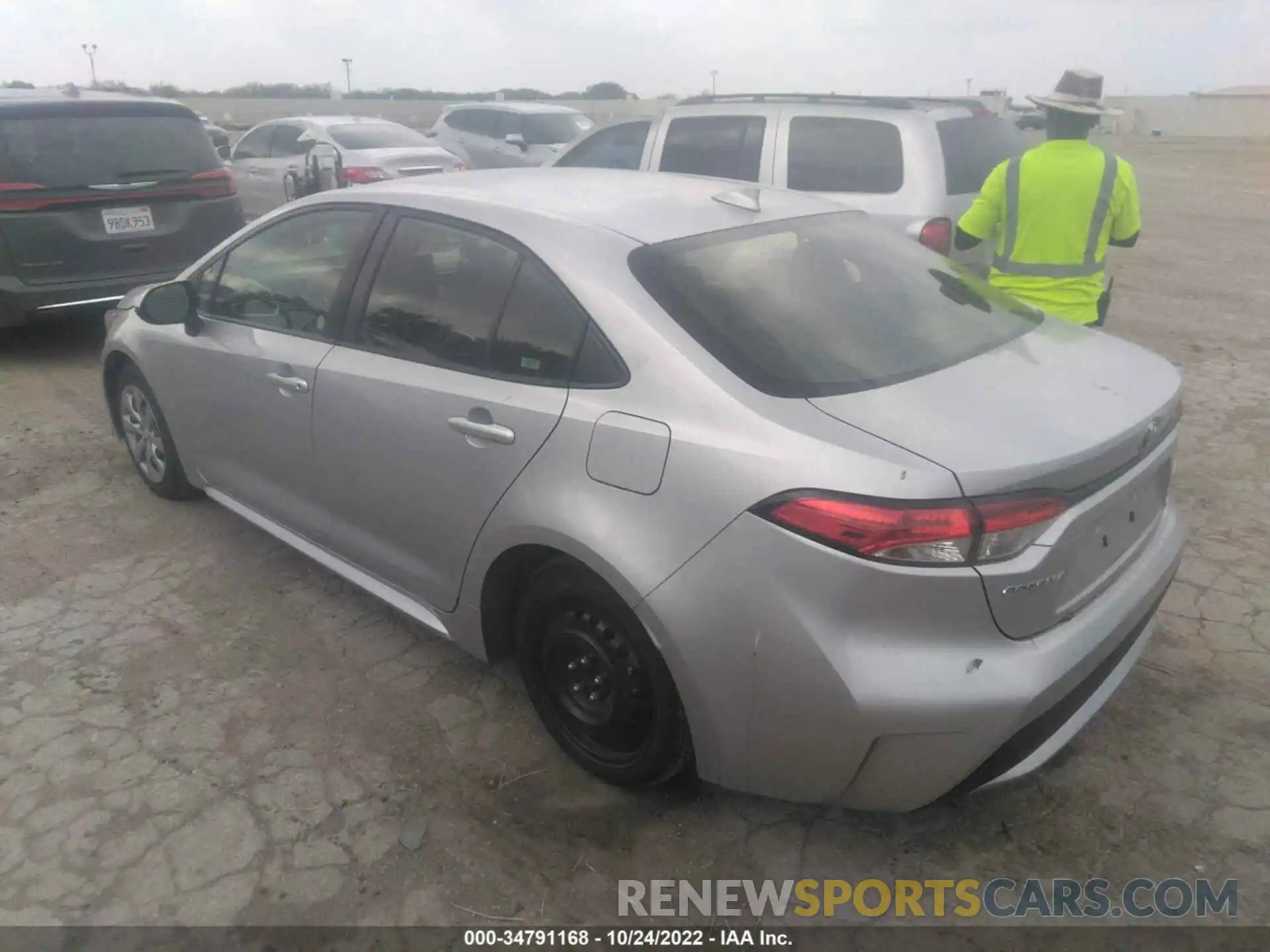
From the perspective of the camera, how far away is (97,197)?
6.40 m

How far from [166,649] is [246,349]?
1.13 meters

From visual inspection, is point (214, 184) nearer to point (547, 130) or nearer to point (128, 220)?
point (128, 220)

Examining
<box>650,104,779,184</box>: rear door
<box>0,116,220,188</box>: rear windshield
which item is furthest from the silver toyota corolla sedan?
<box>0,116,220,188</box>: rear windshield

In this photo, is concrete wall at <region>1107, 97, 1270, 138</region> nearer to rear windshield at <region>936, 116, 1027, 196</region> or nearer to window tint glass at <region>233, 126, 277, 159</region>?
window tint glass at <region>233, 126, 277, 159</region>

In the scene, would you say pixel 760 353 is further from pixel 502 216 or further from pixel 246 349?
pixel 246 349

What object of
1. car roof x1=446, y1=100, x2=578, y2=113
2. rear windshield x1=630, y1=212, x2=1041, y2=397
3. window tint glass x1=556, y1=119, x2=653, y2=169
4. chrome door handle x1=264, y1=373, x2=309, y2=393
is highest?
car roof x1=446, y1=100, x2=578, y2=113

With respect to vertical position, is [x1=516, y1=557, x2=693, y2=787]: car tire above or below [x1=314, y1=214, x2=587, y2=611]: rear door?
below

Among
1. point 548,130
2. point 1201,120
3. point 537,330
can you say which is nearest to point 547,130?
point 548,130

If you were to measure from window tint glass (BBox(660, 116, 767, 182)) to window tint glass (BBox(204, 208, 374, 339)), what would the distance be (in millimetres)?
3275

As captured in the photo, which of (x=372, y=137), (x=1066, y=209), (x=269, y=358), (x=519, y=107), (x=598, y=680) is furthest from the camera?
(x=519, y=107)

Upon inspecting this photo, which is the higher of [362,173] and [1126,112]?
[1126,112]

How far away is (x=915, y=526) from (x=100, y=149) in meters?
6.62

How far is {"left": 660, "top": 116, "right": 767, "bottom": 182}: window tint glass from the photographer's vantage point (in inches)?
243

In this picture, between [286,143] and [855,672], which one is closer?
[855,672]
